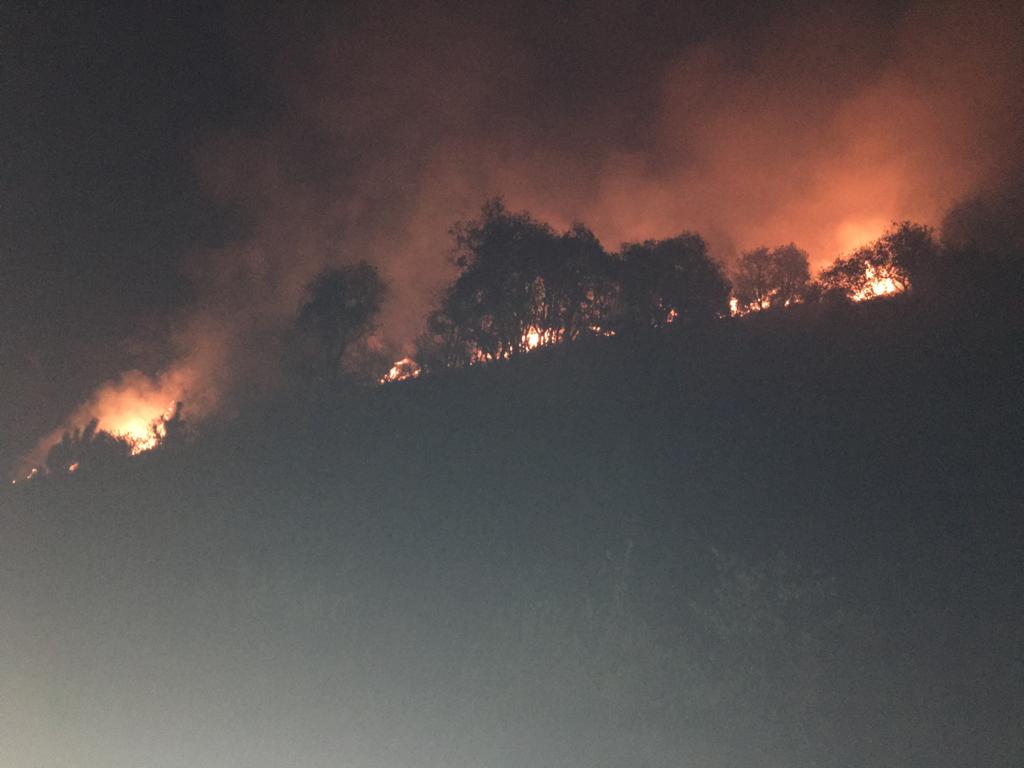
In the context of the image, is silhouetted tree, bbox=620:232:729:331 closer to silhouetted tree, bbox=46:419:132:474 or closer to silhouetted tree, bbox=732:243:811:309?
silhouetted tree, bbox=732:243:811:309

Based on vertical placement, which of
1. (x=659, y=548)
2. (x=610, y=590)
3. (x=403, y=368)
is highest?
(x=403, y=368)

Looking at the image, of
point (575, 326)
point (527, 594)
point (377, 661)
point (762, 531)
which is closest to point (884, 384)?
point (762, 531)

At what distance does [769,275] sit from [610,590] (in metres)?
32.6

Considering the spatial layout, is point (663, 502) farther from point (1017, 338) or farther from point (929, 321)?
point (929, 321)

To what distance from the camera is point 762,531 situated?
14367 millimetres

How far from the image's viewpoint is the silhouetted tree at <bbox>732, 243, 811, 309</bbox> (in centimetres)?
4050

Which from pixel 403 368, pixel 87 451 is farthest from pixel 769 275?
pixel 87 451

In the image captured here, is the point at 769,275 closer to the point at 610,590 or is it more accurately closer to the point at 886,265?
the point at 886,265

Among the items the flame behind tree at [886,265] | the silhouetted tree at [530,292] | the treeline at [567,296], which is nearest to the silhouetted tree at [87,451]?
the treeline at [567,296]

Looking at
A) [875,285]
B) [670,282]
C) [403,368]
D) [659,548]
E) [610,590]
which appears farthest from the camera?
[403,368]

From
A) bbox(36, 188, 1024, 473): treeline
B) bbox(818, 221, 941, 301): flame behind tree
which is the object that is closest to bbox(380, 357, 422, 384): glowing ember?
bbox(36, 188, 1024, 473): treeline

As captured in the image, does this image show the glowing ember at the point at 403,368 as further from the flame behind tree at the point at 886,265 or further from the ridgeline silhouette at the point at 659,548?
the flame behind tree at the point at 886,265

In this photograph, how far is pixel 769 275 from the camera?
138ft

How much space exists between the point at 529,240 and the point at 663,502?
24.3 metres
